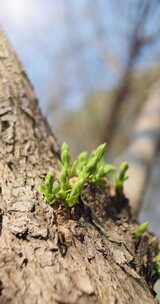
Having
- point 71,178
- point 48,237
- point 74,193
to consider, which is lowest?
point 48,237

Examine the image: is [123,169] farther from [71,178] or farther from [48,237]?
[48,237]

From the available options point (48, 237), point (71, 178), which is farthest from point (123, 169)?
point (48, 237)

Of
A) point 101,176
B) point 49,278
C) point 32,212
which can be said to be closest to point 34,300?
point 49,278

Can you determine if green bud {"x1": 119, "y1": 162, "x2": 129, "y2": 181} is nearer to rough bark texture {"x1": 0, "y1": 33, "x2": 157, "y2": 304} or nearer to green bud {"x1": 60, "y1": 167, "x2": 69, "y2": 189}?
rough bark texture {"x1": 0, "y1": 33, "x2": 157, "y2": 304}

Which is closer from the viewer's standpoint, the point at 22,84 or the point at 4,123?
the point at 4,123

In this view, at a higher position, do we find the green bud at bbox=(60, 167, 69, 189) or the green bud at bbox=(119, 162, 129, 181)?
the green bud at bbox=(119, 162, 129, 181)

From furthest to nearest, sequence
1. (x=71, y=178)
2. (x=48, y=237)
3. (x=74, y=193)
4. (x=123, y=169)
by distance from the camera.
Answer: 1. (x=123, y=169)
2. (x=71, y=178)
3. (x=74, y=193)
4. (x=48, y=237)

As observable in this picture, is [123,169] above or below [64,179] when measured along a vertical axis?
above

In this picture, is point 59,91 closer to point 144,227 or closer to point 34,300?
point 144,227

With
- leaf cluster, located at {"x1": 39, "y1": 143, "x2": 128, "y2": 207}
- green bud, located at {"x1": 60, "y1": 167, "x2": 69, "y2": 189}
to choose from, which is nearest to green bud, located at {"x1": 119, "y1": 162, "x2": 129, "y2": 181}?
leaf cluster, located at {"x1": 39, "y1": 143, "x2": 128, "y2": 207}
